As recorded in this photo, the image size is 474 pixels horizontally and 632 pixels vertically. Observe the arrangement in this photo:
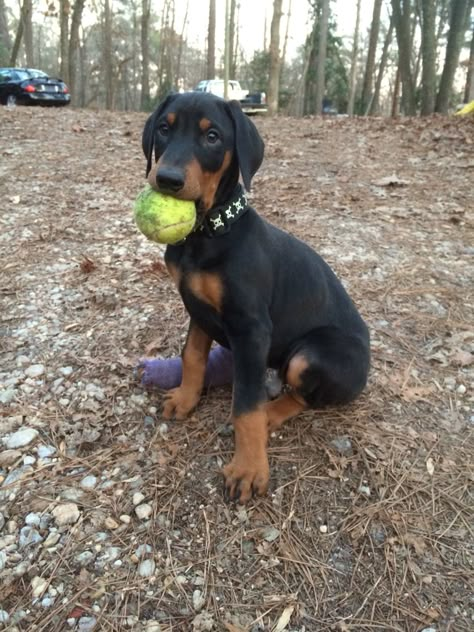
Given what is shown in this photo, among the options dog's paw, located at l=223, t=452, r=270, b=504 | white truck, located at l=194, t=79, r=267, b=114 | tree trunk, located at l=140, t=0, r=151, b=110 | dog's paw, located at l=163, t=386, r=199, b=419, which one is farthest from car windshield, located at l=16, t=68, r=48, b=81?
dog's paw, located at l=223, t=452, r=270, b=504

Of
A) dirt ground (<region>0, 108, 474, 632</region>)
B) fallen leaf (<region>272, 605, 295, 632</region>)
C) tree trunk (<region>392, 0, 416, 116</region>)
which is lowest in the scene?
fallen leaf (<region>272, 605, 295, 632</region>)

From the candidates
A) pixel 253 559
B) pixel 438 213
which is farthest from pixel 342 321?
pixel 438 213

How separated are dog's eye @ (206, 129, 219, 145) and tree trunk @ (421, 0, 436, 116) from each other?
1303cm

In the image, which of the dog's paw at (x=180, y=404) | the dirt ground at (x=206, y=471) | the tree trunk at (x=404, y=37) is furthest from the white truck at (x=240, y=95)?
the dog's paw at (x=180, y=404)

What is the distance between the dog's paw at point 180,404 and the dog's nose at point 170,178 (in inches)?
47.0

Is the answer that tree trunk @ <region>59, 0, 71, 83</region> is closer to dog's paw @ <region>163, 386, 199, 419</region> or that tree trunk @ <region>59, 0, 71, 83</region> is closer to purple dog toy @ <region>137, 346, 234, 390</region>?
purple dog toy @ <region>137, 346, 234, 390</region>

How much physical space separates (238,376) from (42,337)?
5.65 ft

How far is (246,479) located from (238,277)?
Result: 0.95 m

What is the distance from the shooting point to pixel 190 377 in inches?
110

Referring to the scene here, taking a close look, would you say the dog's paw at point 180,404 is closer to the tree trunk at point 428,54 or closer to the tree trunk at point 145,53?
the tree trunk at point 428,54

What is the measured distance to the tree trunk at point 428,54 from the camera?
12.6 m

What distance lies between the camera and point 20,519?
7.12 ft

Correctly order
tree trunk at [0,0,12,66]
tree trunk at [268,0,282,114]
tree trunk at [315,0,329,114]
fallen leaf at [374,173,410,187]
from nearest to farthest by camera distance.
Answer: fallen leaf at [374,173,410,187] → tree trunk at [268,0,282,114] → tree trunk at [315,0,329,114] → tree trunk at [0,0,12,66]

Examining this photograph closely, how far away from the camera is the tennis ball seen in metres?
2.10
